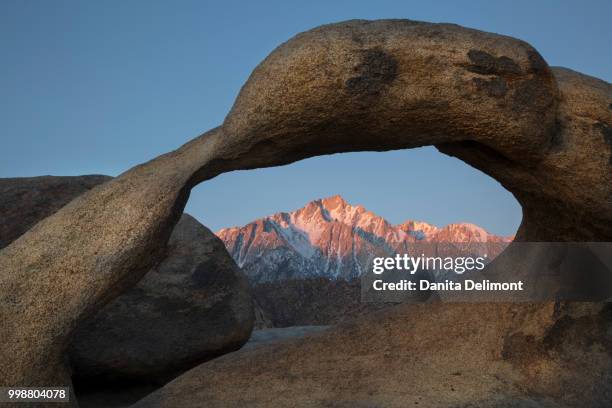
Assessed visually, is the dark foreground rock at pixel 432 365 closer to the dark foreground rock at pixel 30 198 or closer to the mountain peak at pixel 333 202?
the dark foreground rock at pixel 30 198

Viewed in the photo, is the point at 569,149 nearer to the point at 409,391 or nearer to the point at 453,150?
the point at 453,150

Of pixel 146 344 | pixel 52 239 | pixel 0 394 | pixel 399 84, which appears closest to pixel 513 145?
pixel 399 84

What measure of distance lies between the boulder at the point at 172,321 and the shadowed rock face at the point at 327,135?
2.36 m

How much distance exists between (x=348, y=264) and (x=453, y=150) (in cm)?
10822

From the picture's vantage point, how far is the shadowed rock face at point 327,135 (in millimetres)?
4414

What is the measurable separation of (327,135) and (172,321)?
3.64m

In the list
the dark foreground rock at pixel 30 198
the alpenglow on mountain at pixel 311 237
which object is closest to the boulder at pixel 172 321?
the dark foreground rock at pixel 30 198

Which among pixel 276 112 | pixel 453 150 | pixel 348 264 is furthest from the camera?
pixel 348 264

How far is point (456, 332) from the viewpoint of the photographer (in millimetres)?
5824

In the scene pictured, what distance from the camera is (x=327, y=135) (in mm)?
4844

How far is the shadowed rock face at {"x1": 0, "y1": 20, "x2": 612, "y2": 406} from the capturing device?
441 cm

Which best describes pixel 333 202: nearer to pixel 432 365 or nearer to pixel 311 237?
pixel 311 237
